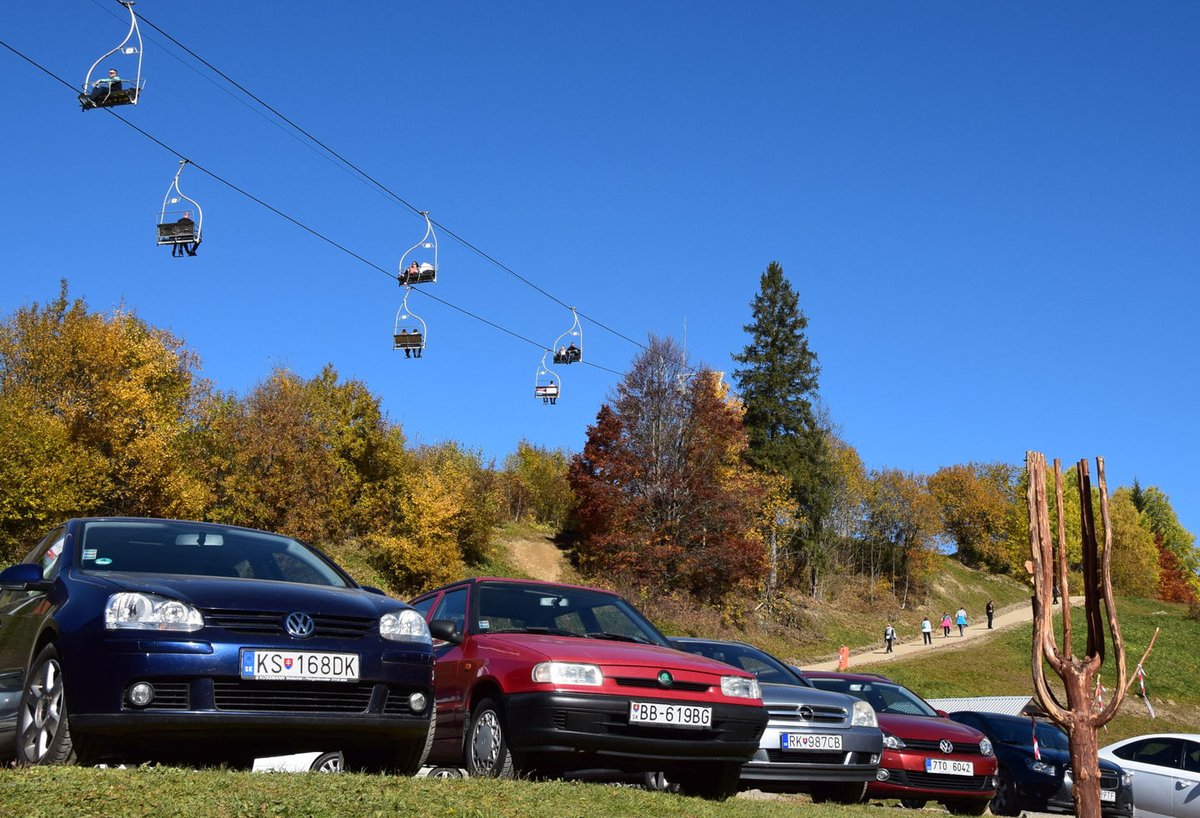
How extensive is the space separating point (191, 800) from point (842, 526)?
72.5 meters

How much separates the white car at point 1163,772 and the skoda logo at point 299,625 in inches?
541

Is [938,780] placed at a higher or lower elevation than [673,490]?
lower

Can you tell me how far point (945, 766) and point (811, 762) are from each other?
2912 millimetres

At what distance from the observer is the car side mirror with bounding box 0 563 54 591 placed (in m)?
6.50

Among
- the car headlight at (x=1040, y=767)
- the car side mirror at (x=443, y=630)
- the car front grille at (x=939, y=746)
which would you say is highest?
the car side mirror at (x=443, y=630)

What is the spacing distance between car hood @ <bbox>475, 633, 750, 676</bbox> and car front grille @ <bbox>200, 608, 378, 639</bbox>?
178 cm

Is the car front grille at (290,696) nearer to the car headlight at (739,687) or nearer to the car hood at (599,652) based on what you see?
the car hood at (599,652)

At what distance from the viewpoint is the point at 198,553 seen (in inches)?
279

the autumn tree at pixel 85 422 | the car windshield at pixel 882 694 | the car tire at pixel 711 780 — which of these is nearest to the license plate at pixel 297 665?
the car tire at pixel 711 780

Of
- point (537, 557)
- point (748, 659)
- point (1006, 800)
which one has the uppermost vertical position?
point (537, 557)

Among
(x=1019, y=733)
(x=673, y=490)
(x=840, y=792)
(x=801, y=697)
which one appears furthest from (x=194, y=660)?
(x=673, y=490)

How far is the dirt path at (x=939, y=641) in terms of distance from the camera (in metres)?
50.2

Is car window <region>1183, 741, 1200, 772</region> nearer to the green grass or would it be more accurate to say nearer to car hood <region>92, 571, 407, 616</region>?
the green grass

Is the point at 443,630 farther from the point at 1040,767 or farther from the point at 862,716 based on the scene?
the point at 1040,767
